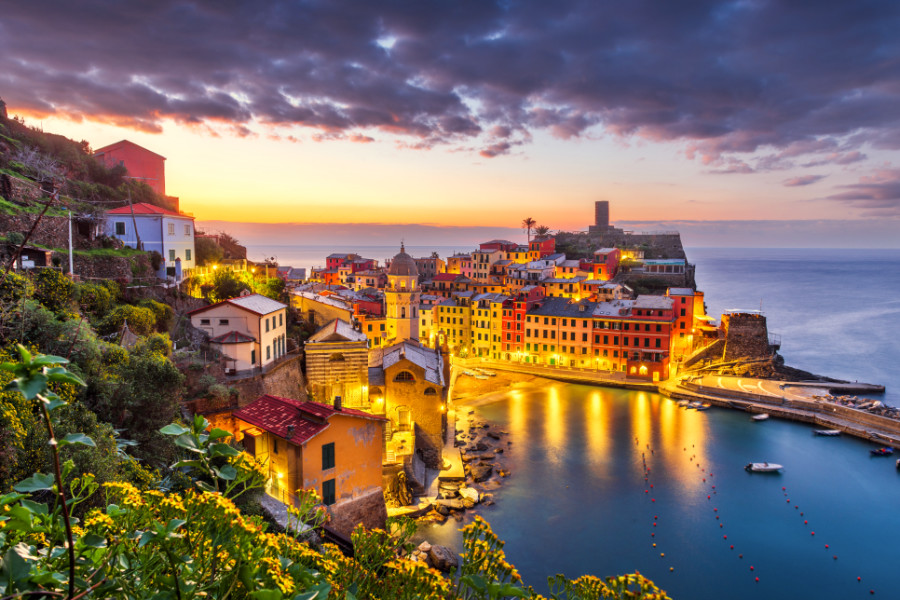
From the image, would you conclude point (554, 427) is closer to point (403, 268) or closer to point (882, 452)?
point (403, 268)

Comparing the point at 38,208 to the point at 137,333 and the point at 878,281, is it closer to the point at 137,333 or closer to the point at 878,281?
the point at 137,333

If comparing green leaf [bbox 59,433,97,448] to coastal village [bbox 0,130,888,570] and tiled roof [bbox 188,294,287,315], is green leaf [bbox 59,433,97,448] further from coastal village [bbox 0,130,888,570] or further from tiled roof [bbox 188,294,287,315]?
tiled roof [bbox 188,294,287,315]

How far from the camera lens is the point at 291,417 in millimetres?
15859

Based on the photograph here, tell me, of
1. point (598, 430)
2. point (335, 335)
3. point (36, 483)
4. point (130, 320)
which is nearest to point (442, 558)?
point (335, 335)

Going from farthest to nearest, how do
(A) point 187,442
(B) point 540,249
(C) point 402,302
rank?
(B) point 540,249, (C) point 402,302, (A) point 187,442

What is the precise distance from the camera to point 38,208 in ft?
58.0

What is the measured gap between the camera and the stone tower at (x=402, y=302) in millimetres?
35594

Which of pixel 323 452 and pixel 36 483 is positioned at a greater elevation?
pixel 36 483

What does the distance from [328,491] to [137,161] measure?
27051 millimetres

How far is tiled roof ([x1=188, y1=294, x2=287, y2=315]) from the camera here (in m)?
20.3

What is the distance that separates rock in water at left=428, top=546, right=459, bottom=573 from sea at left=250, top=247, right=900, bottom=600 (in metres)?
1.27

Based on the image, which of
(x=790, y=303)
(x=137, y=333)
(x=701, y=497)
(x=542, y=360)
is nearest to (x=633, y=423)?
(x=701, y=497)

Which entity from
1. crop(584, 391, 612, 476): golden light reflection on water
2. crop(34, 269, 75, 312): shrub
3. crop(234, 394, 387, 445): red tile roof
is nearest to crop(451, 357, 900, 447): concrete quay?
crop(584, 391, 612, 476): golden light reflection on water

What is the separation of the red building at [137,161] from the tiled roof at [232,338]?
17319mm
